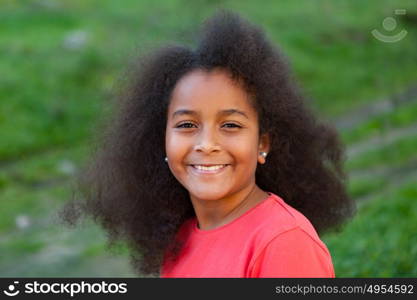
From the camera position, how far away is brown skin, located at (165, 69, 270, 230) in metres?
2.07

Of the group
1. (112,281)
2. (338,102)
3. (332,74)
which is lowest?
(112,281)

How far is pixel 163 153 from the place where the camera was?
2.54 metres

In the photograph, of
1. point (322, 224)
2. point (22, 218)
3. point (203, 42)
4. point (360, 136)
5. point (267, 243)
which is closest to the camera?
point (267, 243)

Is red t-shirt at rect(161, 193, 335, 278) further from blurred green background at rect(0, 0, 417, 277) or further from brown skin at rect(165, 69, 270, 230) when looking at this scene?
blurred green background at rect(0, 0, 417, 277)

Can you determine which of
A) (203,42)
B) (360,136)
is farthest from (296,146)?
(360,136)

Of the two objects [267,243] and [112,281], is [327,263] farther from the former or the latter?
[112,281]

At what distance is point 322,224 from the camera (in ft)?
8.93

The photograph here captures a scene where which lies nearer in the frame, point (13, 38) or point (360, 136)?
point (360, 136)

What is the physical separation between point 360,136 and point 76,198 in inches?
288

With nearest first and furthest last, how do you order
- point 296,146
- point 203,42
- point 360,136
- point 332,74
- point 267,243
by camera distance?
point 267,243, point 203,42, point 296,146, point 360,136, point 332,74

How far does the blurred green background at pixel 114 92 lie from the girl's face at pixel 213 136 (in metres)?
0.29

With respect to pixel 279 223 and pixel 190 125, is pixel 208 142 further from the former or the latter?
pixel 279 223

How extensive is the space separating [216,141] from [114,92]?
74 centimetres

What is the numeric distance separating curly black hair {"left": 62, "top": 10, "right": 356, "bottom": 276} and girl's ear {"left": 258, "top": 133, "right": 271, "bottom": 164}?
0.02 m
